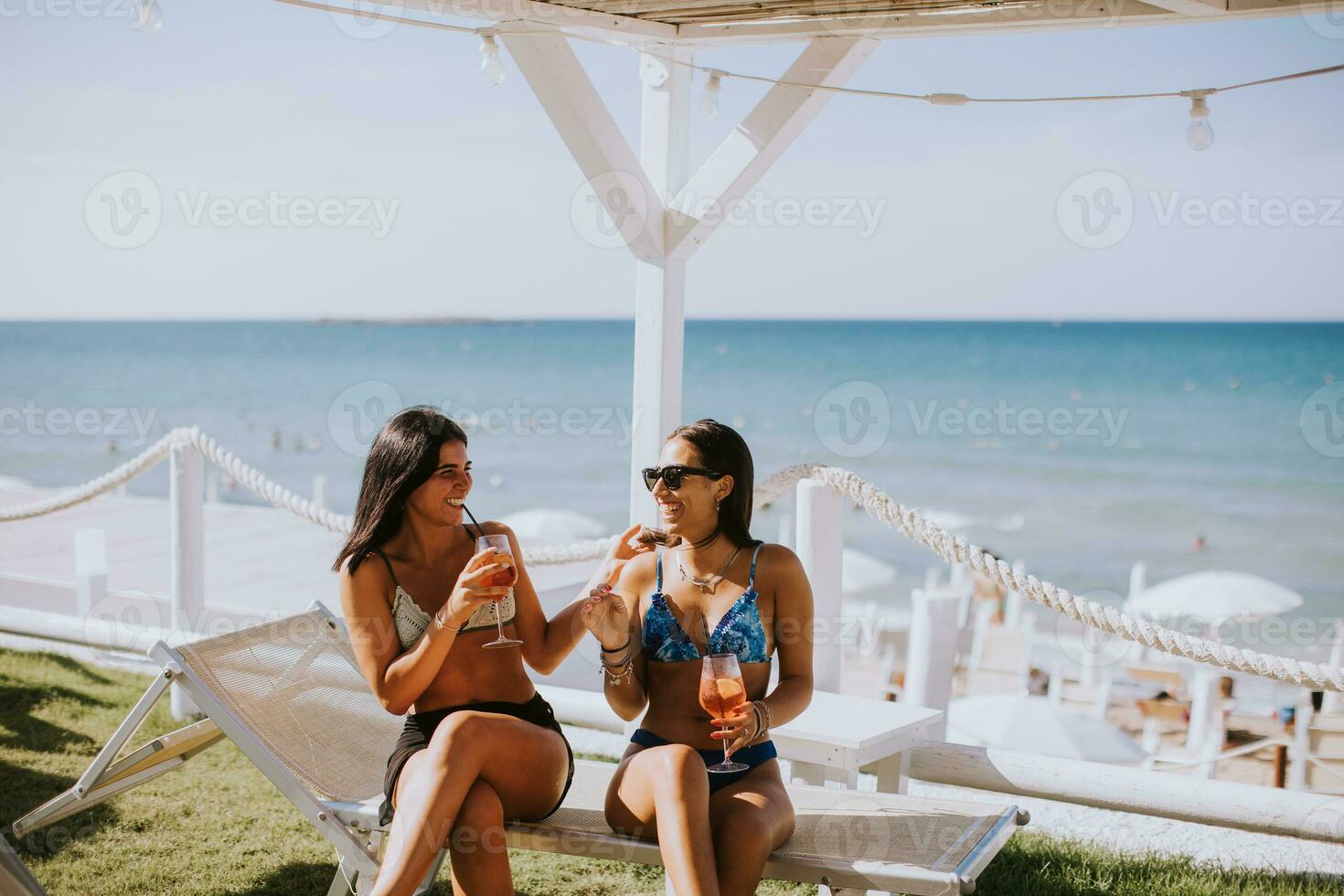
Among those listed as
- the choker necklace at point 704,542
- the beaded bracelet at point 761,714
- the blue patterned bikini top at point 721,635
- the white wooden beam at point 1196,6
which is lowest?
the beaded bracelet at point 761,714

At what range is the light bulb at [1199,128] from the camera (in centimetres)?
354

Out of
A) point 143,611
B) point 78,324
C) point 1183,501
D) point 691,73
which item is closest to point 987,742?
point 691,73

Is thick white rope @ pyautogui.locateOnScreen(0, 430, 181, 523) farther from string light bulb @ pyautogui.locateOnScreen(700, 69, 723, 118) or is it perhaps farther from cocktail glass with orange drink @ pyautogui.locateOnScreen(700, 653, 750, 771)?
cocktail glass with orange drink @ pyautogui.locateOnScreen(700, 653, 750, 771)

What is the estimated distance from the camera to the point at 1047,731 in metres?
7.53

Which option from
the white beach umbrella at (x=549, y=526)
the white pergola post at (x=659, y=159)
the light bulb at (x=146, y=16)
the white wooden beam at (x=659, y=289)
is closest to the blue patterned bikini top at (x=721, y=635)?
the white pergola post at (x=659, y=159)

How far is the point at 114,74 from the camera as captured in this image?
1485 inches

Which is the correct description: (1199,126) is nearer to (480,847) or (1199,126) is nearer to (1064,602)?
(1064,602)

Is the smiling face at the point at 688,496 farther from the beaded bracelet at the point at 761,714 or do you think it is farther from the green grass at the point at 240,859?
the green grass at the point at 240,859

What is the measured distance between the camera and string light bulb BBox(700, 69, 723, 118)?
13.3ft

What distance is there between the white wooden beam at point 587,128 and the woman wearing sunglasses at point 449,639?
109 cm

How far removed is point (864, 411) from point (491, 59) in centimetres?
3403

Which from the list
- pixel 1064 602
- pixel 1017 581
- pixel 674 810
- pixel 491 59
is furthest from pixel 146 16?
pixel 1064 602

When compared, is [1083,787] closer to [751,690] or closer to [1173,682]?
[751,690]

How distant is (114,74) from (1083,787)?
1585 inches
